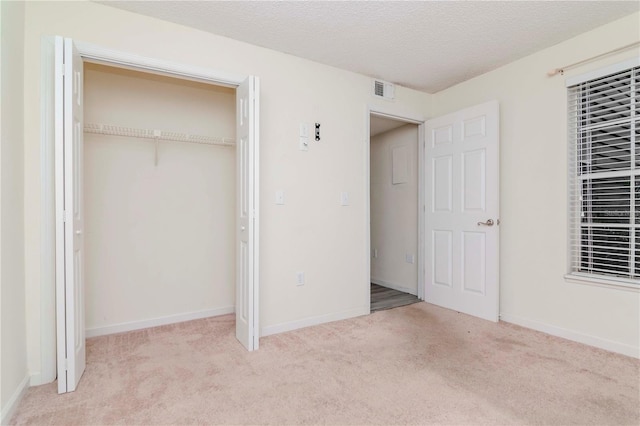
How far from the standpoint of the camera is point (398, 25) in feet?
8.30

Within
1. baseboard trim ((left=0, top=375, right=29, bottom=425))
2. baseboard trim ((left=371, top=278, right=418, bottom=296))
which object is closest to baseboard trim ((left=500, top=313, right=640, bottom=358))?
baseboard trim ((left=371, top=278, right=418, bottom=296))

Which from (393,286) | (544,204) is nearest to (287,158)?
(544,204)

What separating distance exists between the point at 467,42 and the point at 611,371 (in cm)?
259

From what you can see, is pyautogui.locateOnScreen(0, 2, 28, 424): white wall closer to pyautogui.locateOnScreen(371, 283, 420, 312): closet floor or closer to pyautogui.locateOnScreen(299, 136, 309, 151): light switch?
pyautogui.locateOnScreen(299, 136, 309, 151): light switch

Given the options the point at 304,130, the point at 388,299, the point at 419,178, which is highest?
the point at 304,130

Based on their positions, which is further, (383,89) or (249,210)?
(383,89)

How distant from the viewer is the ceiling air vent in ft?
11.6

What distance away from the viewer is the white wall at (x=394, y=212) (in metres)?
4.26

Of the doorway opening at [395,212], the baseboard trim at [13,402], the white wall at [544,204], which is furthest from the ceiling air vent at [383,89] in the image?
the baseboard trim at [13,402]

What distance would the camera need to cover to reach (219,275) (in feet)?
11.6

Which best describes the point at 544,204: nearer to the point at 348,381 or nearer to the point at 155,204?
the point at 348,381

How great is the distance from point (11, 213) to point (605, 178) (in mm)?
3983

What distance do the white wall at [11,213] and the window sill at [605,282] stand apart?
378 cm

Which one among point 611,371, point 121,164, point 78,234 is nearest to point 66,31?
point 121,164
